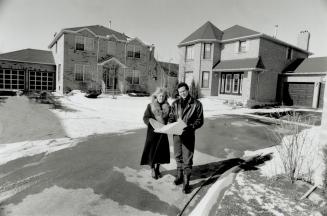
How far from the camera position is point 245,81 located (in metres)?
21.0

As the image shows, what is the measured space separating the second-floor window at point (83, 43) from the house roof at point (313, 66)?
21366 mm

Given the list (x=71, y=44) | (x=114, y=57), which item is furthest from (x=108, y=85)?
(x=71, y=44)

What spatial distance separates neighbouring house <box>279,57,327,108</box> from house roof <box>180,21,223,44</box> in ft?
26.6

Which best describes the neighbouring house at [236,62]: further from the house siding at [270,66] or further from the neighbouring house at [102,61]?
the neighbouring house at [102,61]

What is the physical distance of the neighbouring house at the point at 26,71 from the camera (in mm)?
23875

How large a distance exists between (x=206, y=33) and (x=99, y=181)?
22717 millimetres

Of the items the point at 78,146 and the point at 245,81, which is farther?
the point at 245,81

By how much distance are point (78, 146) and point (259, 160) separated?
5.25 meters

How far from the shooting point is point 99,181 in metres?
4.65

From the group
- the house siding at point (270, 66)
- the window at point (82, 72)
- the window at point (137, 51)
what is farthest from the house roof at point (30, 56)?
the house siding at point (270, 66)

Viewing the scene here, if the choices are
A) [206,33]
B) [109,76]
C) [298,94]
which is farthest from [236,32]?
[109,76]

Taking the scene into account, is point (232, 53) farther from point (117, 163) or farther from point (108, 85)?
point (117, 163)

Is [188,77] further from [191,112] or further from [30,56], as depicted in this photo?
[191,112]

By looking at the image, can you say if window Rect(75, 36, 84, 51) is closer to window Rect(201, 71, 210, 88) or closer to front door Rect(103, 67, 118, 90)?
front door Rect(103, 67, 118, 90)
